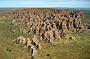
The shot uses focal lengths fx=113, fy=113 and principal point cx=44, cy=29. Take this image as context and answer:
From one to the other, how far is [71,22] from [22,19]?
5231 centimetres

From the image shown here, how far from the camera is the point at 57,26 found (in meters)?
83.5

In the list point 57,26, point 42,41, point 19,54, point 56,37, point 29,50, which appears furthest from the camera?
point 57,26

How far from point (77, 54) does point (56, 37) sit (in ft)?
66.7

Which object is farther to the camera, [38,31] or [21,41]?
[38,31]

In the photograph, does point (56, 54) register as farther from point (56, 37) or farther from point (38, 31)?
point (38, 31)

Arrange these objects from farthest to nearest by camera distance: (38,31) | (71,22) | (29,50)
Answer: (71,22), (38,31), (29,50)

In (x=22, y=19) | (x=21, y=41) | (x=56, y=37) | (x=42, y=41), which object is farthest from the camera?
(x=22, y=19)

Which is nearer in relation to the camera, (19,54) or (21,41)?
(19,54)

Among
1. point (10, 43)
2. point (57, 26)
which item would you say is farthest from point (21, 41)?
point (57, 26)

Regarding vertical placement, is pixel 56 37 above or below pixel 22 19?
below

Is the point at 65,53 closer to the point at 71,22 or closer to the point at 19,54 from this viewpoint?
the point at 19,54

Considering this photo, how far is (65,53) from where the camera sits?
45281 millimetres

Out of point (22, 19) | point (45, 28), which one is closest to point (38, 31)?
point (45, 28)

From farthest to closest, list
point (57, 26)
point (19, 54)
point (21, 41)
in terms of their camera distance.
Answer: point (57, 26) → point (21, 41) → point (19, 54)
